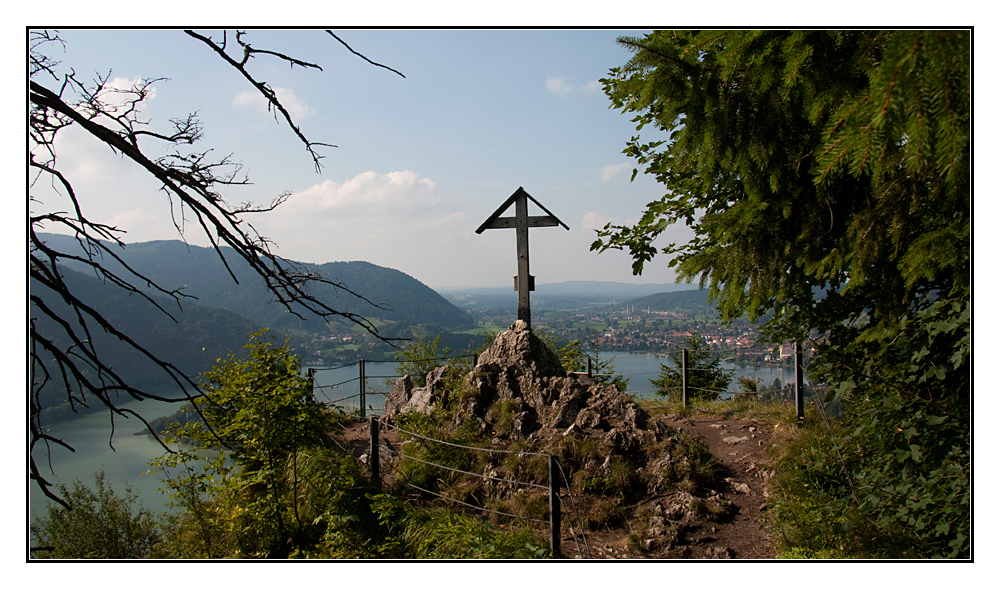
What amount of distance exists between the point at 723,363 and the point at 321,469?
317 inches

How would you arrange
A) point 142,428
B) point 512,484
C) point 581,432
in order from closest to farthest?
1. point 142,428
2. point 512,484
3. point 581,432

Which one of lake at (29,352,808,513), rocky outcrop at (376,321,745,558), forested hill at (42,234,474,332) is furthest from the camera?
forested hill at (42,234,474,332)

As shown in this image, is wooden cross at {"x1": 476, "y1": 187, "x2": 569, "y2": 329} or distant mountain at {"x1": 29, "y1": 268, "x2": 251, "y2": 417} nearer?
distant mountain at {"x1": 29, "y1": 268, "x2": 251, "y2": 417}

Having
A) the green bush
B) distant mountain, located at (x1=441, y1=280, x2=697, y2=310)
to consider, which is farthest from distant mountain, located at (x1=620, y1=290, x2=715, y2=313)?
the green bush

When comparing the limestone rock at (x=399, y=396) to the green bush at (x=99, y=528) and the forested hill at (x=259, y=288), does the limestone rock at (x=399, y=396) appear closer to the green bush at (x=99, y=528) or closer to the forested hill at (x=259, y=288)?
the forested hill at (x=259, y=288)

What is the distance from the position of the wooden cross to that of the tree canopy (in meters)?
3.29

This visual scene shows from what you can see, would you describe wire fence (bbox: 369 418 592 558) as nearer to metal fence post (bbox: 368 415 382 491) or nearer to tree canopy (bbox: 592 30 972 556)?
metal fence post (bbox: 368 415 382 491)

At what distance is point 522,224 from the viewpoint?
6.94 m

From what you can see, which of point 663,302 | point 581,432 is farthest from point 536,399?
point 663,302

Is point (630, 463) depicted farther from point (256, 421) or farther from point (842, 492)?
point (256, 421)

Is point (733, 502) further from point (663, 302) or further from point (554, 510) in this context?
point (663, 302)

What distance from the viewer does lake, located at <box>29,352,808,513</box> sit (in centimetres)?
269

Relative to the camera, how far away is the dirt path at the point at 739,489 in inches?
163

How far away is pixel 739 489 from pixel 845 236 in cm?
329
